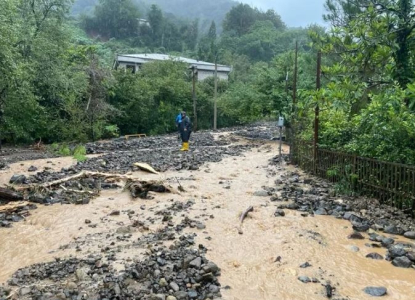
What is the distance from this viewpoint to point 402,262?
5.60m

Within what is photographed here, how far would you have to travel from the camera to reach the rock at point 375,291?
189 inches

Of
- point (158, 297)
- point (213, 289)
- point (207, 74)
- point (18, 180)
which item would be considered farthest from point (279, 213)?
point (207, 74)

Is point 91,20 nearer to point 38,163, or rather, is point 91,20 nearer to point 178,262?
point 38,163

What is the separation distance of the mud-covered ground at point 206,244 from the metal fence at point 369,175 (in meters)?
0.28

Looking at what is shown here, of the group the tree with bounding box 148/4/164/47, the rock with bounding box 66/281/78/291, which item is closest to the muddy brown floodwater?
the rock with bounding box 66/281/78/291

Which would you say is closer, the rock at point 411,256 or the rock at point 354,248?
the rock at point 411,256

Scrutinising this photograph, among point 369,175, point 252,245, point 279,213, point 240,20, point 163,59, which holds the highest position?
point 240,20

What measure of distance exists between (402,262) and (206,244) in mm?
3076

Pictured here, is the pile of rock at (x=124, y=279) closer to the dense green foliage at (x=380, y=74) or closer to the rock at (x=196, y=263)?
the rock at (x=196, y=263)

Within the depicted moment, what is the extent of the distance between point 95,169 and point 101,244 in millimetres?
7421

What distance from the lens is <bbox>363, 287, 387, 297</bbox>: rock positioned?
4.81 metres

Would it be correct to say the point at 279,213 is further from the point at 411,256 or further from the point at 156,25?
the point at 156,25

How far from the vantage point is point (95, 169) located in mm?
13578

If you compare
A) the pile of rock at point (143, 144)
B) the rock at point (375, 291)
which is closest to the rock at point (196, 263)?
the rock at point (375, 291)
